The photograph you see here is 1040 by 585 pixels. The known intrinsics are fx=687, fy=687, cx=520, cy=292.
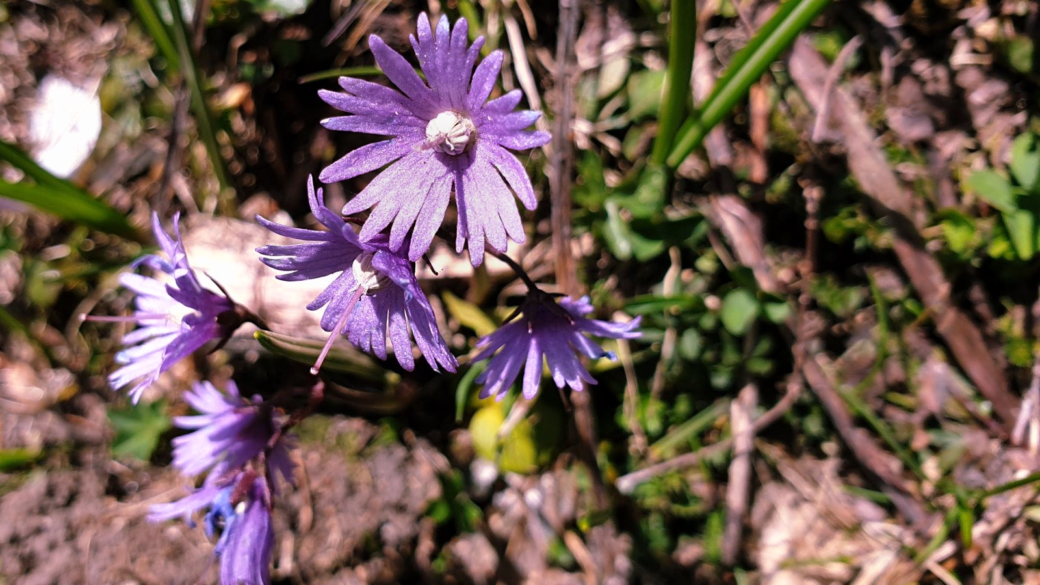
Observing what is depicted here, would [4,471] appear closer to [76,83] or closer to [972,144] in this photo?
[76,83]

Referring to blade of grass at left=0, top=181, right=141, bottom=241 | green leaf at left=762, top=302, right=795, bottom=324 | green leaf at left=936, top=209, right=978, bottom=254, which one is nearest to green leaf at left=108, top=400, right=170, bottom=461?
blade of grass at left=0, top=181, right=141, bottom=241

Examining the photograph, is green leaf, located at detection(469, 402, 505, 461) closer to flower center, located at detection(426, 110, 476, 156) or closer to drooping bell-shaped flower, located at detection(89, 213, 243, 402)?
drooping bell-shaped flower, located at detection(89, 213, 243, 402)

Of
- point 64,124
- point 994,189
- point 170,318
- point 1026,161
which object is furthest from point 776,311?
point 64,124

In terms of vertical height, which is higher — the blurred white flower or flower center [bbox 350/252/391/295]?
flower center [bbox 350/252/391/295]

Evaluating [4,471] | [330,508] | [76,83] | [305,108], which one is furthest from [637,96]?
[4,471]

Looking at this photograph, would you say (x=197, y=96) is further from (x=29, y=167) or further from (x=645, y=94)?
(x=645, y=94)

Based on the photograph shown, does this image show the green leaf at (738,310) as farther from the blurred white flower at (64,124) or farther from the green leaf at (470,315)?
the blurred white flower at (64,124)

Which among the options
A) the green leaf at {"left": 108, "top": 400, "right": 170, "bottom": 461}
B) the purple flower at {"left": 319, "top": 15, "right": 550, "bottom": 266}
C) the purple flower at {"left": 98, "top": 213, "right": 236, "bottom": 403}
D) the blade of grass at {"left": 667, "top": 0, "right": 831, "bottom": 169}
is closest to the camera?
the purple flower at {"left": 319, "top": 15, "right": 550, "bottom": 266}
